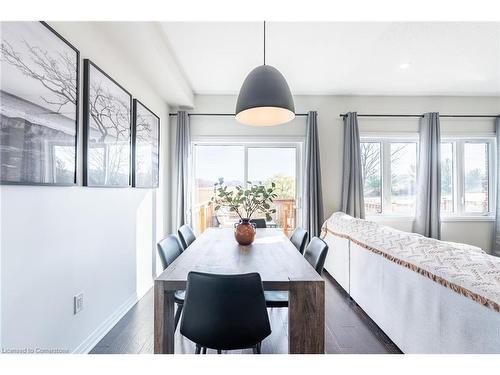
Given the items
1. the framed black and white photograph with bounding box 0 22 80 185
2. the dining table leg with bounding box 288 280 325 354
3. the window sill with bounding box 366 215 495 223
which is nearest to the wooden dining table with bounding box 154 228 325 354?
the dining table leg with bounding box 288 280 325 354

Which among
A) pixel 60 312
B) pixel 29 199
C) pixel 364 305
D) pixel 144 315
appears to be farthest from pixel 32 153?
pixel 364 305

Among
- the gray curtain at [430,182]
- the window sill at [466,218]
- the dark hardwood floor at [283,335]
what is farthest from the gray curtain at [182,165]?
the window sill at [466,218]

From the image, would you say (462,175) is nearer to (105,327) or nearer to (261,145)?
(261,145)

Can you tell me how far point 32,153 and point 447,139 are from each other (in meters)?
5.15

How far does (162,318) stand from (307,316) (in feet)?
2.43

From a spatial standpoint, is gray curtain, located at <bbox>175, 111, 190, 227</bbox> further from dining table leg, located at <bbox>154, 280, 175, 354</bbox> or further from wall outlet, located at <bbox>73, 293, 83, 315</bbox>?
dining table leg, located at <bbox>154, 280, 175, 354</bbox>

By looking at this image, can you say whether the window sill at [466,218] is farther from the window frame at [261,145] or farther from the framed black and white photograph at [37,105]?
the framed black and white photograph at [37,105]

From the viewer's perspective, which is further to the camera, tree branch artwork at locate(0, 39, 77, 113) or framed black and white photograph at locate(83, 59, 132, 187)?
framed black and white photograph at locate(83, 59, 132, 187)

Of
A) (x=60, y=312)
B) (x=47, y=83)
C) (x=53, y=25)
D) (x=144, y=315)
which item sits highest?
(x=53, y=25)

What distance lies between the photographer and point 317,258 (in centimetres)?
178

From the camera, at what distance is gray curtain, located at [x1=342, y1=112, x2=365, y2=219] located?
3.83 m

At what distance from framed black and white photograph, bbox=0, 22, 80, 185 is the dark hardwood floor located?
49.5 inches

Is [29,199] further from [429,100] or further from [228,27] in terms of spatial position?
[429,100]
